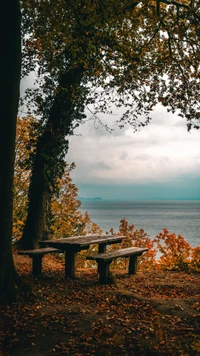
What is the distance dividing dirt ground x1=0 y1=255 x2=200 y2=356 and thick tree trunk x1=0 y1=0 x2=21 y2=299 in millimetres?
712

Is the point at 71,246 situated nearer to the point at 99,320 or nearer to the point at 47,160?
the point at 99,320

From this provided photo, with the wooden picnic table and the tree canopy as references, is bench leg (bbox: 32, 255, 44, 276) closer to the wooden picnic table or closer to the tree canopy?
the wooden picnic table

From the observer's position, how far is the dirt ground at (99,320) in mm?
5231

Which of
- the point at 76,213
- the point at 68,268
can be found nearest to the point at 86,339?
the point at 68,268

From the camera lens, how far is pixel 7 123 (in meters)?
7.06

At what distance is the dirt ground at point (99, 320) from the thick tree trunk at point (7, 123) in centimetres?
71

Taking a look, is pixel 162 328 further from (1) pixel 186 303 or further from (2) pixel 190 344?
(1) pixel 186 303

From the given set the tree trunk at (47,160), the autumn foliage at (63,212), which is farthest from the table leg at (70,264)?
the autumn foliage at (63,212)

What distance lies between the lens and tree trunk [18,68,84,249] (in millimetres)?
13922

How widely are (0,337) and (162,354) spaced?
2.46 metres

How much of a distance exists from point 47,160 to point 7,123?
7422 mm

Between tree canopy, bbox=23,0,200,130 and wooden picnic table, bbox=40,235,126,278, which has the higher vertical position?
tree canopy, bbox=23,0,200,130

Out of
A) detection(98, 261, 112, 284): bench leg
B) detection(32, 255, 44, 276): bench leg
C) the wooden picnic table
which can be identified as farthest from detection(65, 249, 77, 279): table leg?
detection(98, 261, 112, 284): bench leg

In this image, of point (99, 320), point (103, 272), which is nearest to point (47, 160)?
point (103, 272)
